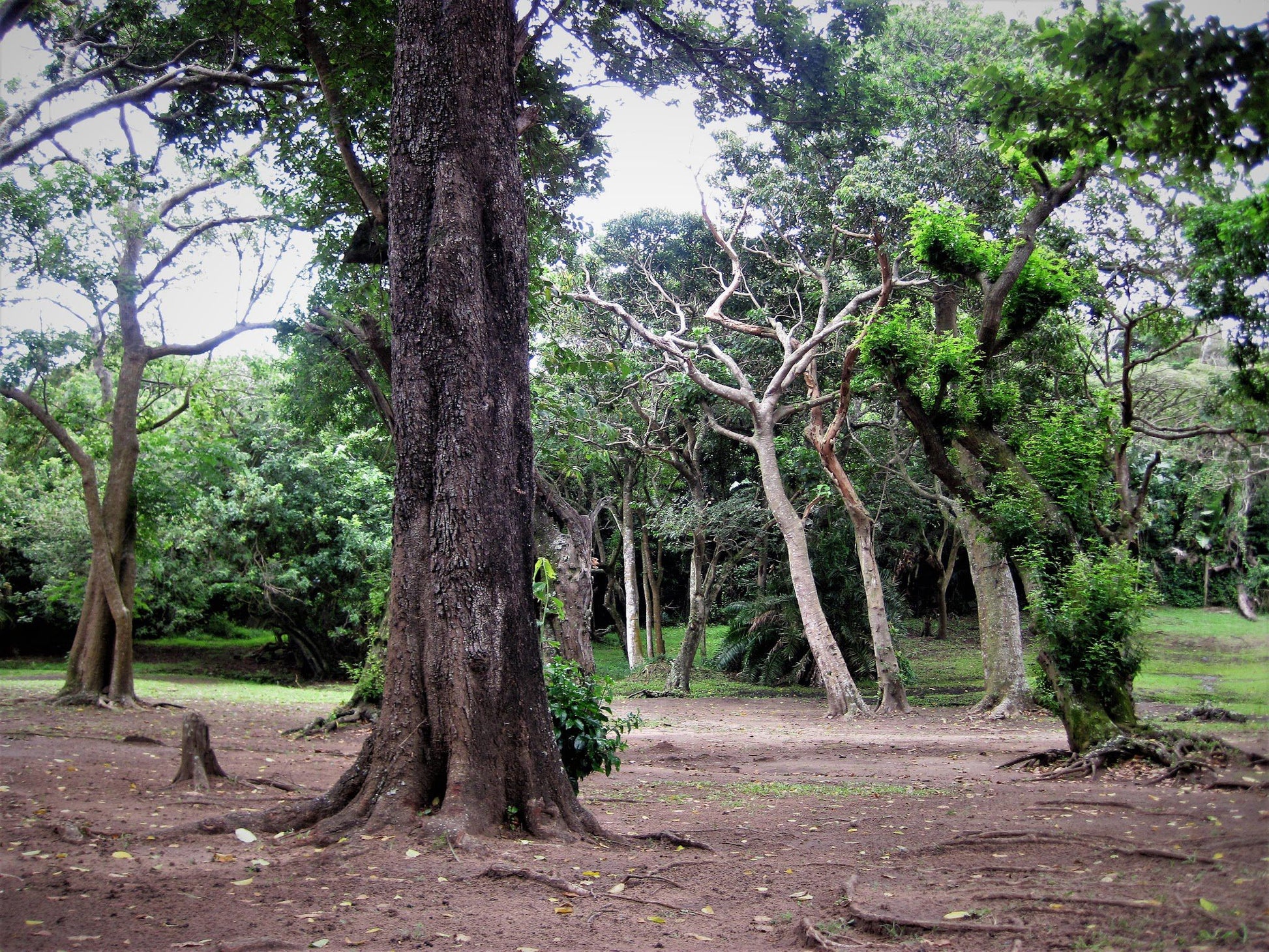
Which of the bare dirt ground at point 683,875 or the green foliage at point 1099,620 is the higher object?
the green foliage at point 1099,620

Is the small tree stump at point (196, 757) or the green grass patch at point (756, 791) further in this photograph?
the green grass patch at point (756, 791)

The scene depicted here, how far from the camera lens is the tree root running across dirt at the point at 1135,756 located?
23.8ft

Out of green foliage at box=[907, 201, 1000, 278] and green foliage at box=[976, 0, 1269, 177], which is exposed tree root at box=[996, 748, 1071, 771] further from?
green foliage at box=[976, 0, 1269, 177]

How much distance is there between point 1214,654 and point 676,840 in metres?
3.24

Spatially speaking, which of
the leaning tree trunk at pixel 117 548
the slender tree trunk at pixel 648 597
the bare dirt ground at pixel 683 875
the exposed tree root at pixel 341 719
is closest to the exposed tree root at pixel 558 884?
the bare dirt ground at pixel 683 875

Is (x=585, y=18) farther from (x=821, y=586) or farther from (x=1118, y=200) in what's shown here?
(x=821, y=586)

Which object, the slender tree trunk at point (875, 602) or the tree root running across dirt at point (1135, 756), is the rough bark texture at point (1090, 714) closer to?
the tree root running across dirt at point (1135, 756)

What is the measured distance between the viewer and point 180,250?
14.9m

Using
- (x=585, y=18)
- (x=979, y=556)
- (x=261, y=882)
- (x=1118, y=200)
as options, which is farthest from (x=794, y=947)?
(x=1118, y=200)

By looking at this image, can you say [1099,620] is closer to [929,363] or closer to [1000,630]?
[929,363]

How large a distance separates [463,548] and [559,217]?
7.68 meters

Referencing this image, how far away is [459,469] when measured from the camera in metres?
5.30

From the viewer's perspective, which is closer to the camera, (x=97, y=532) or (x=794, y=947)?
(x=794, y=947)

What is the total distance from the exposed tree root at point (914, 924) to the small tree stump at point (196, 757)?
19.5 ft
